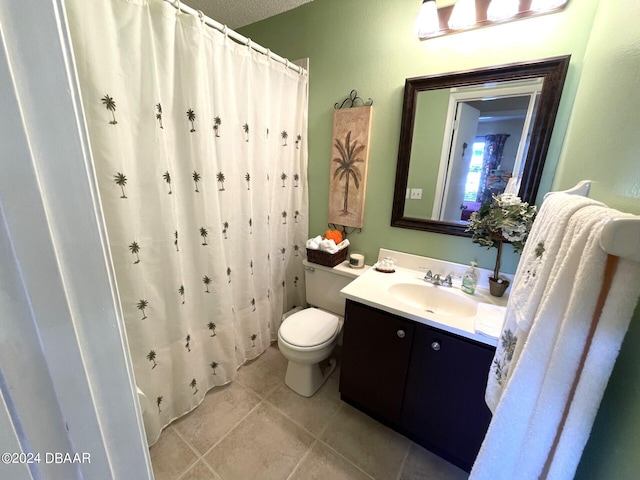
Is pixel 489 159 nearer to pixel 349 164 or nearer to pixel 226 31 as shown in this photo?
pixel 349 164

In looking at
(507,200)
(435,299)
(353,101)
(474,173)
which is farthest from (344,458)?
(353,101)

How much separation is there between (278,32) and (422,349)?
7.36 feet

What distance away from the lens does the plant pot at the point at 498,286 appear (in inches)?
51.4

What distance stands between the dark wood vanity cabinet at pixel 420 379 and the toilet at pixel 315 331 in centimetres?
20

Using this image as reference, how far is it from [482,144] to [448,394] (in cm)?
122

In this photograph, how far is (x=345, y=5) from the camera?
5.11 feet

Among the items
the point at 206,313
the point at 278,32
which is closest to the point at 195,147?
the point at 206,313

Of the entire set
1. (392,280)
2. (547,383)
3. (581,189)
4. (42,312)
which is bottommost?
(392,280)

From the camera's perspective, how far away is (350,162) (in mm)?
1721

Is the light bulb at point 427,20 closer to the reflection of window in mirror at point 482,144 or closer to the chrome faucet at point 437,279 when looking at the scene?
the reflection of window in mirror at point 482,144

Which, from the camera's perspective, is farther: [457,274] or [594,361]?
[457,274]

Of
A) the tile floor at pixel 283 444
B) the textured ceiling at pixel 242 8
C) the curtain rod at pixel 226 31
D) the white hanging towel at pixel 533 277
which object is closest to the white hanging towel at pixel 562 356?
the white hanging towel at pixel 533 277

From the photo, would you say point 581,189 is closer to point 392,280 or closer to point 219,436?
point 392,280

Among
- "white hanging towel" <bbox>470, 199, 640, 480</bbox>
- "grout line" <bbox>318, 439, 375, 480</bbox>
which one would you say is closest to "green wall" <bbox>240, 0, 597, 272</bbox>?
"white hanging towel" <bbox>470, 199, 640, 480</bbox>
